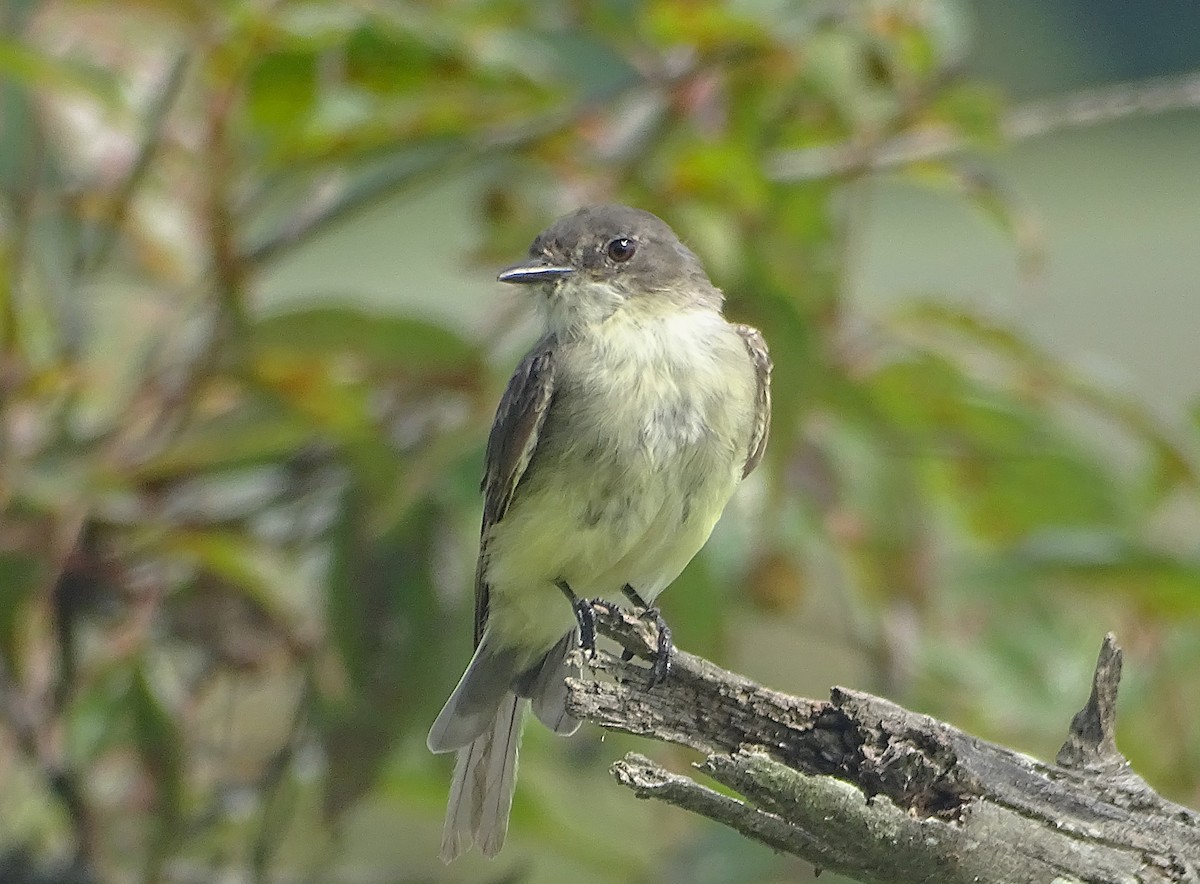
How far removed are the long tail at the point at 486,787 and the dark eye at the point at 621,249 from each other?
82 cm

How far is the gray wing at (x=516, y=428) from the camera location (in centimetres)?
303

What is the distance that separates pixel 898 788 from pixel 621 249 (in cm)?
153

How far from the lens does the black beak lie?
3.15 meters

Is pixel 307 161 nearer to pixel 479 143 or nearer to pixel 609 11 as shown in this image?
pixel 479 143

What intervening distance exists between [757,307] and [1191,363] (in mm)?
5536

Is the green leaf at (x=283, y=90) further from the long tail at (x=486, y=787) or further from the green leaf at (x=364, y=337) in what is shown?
the long tail at (x=486, y=787)

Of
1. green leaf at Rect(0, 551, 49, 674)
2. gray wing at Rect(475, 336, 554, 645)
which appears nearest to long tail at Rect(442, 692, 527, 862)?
gray wing at Rect(475, 336, 554, 645)

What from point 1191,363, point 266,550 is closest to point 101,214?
point 266,550

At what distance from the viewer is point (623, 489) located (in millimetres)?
2941

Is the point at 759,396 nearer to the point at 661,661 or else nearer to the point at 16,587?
the point at 661,661

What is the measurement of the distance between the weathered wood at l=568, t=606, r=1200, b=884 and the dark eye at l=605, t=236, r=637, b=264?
1264 millimetres

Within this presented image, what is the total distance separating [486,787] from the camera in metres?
3.00

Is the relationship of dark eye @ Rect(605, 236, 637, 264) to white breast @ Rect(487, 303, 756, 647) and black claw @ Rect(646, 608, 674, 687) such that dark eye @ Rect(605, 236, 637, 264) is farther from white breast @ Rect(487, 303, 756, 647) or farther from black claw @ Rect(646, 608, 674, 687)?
black claw @ Rect(646, 608, 674, 687)

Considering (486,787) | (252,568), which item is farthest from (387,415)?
(486,787)
